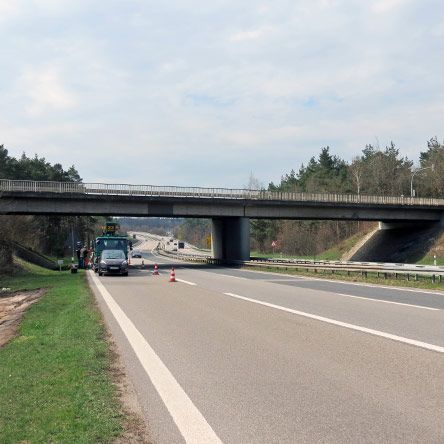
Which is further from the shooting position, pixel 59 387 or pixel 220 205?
pixel 220 205

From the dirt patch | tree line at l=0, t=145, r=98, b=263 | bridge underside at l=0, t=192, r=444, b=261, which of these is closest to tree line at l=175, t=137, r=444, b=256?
bridge underside at l=0, t=192, r=444, b=261

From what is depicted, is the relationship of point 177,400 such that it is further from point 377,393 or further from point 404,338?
point 404,338

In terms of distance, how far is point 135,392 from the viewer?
23.1 feet

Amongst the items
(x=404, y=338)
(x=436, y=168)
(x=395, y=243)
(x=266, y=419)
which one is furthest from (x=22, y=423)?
(x=436, y=168)

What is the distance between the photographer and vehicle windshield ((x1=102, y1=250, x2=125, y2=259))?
37.2m

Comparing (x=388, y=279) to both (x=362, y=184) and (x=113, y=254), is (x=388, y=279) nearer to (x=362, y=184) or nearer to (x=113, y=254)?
(x=113, y=254)

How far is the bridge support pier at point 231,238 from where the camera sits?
56938mm

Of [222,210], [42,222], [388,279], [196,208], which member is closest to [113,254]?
[196,208]

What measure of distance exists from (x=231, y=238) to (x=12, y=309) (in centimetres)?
3969

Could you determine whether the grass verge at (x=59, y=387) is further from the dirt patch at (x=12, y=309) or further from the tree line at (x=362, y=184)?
the tree line at (x=362, y=184)

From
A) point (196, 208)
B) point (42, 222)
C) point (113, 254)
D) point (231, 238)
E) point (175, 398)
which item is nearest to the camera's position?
point (175, 398)

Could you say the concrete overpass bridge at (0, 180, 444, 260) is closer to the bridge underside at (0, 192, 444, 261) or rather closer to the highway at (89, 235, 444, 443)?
the bridge underside at (0, 192, 444, 261)

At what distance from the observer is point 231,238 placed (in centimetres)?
6006

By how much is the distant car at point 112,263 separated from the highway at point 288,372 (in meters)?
21.3
